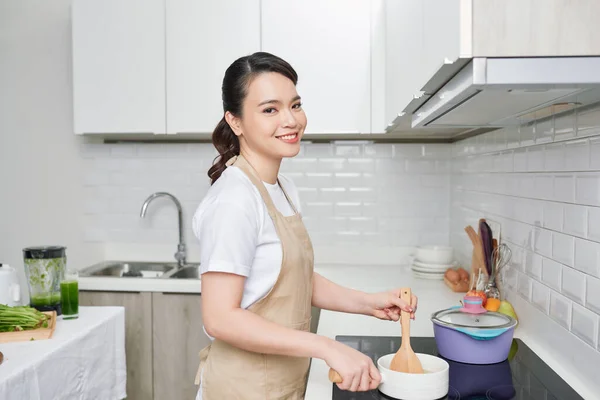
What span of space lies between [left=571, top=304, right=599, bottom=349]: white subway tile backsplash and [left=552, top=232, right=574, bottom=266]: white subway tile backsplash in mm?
127

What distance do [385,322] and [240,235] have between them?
93 cm

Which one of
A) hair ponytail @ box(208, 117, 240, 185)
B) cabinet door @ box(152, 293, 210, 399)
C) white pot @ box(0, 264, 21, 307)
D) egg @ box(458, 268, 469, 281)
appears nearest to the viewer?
hair ponytail @ box(208, 117, 240, 185)

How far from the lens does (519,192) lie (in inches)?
79.6

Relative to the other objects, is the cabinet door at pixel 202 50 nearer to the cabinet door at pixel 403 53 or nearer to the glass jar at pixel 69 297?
the cabinet door at pixel 403 53

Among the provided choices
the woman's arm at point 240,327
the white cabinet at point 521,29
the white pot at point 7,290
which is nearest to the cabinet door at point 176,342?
the white pot at point 7,290

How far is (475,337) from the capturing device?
1599 mm

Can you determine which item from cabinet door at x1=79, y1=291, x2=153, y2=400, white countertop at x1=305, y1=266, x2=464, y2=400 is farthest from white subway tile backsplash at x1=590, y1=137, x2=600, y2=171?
Result: cabinet door at x1=79, y1=291, x2=153, y2=400

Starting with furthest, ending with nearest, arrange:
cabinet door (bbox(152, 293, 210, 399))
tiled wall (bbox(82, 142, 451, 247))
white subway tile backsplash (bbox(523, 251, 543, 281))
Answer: tiled wall (bbox(82, 142, 451, 247)) < cabinet door (bbox(152, 293, 210, 399)) < white subway tile backsplash (bbox(523, 251, 543, 281))

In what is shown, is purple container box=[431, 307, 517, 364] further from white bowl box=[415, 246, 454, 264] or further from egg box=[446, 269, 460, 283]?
white bowl box=[415, 246, 454, 264]

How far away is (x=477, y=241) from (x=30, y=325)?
1.65 metres

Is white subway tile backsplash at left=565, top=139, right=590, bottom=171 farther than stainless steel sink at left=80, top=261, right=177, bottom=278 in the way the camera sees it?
No

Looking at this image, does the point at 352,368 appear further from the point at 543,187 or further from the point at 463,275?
the point at 463,275

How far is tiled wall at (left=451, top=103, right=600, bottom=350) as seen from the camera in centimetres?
144

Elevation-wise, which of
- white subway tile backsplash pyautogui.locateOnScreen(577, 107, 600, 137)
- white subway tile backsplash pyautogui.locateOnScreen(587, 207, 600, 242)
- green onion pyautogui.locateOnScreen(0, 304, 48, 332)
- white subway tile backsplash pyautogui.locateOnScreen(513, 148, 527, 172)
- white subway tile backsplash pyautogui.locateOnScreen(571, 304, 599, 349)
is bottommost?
green onion pyautogui.locateOnScreen(0, 304, 48, 332)
